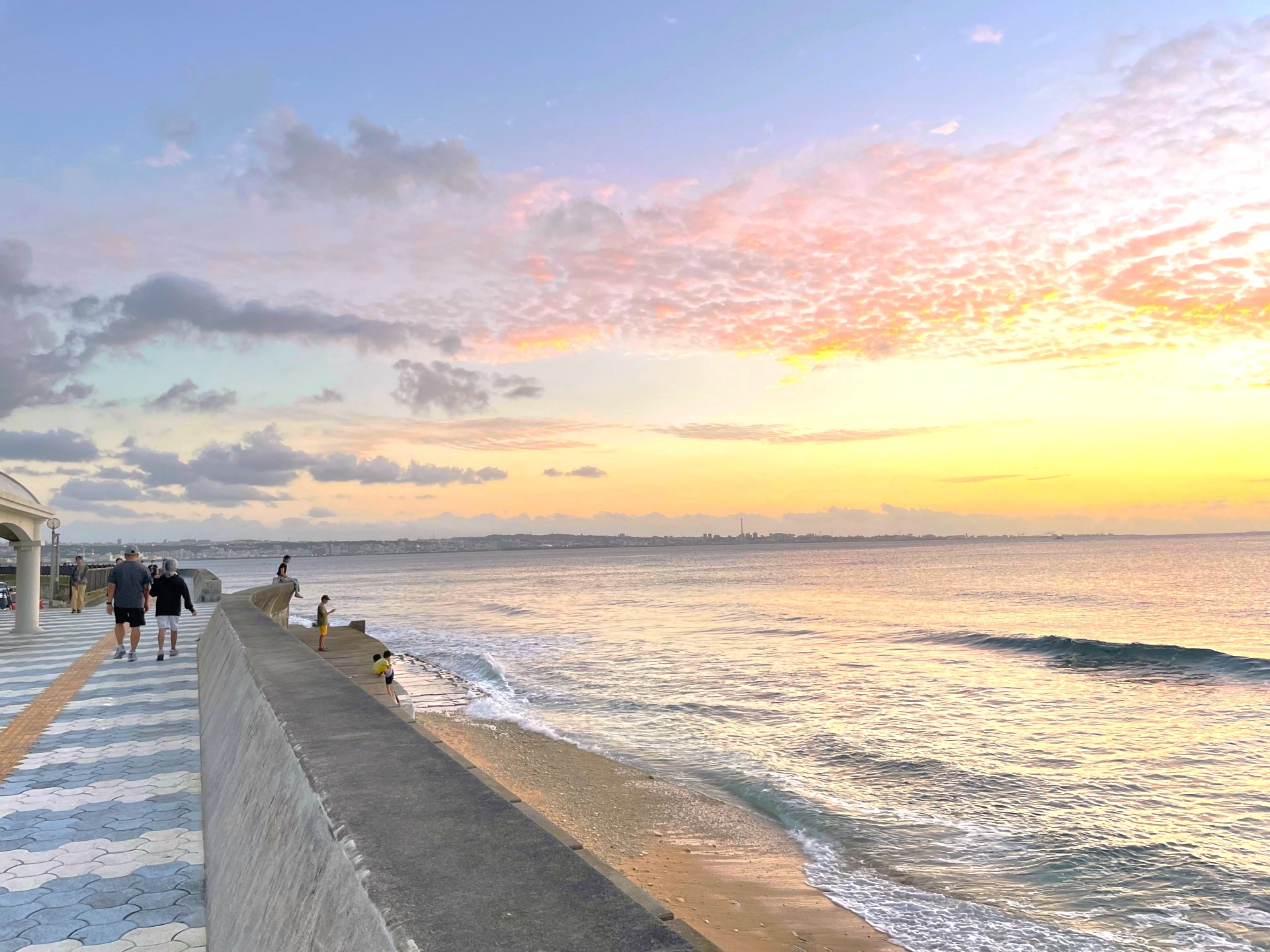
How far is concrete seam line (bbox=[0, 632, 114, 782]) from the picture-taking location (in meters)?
6.57

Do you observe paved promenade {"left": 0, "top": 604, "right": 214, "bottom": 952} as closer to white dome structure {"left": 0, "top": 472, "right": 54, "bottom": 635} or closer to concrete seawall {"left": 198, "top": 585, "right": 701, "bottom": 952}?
concrete seawall {"left": 198, "top": 585, "right": 701, "bottom": 952}

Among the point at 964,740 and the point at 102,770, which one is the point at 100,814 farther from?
the point at 964,740

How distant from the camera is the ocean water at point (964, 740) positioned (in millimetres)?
7680

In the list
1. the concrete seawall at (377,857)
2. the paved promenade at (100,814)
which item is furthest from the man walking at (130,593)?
the concrete seawall at (377,857)

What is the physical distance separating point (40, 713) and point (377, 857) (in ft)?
26.5

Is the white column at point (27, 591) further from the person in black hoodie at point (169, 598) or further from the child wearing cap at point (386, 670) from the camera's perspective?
the child wearing cap at point (386, 670)

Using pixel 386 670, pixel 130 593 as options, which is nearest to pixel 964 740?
pixel 386 670

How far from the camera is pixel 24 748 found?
22.1 ft

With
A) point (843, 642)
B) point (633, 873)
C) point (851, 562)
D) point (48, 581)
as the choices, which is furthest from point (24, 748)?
point (851, 562)

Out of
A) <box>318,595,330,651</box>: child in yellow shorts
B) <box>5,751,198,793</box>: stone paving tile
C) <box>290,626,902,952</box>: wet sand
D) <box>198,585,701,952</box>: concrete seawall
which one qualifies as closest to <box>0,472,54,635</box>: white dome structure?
<box>318,595,330,651</box>: child in yellow shorts

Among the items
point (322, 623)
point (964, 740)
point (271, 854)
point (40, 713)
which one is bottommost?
point (964, 740)

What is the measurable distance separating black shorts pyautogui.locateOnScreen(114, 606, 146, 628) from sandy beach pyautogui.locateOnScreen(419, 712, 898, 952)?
16.8 feet

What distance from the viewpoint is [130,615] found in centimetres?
1151

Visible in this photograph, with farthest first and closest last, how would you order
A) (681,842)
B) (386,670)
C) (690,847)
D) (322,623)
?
(322,623) → (386,670) → (681,842) → (690,847)
